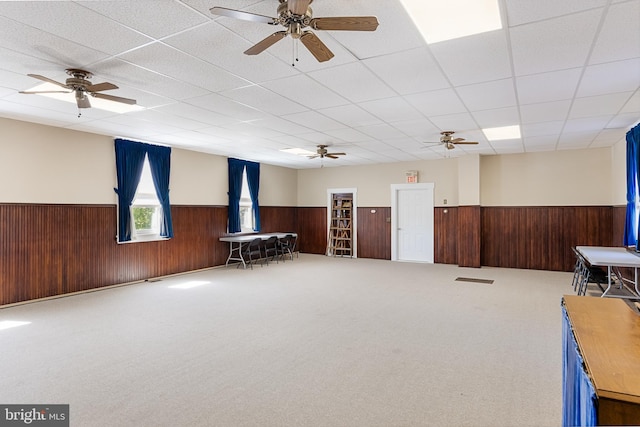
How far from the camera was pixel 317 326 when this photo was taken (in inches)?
166

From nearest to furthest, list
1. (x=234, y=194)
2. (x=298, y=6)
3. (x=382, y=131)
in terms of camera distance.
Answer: (x=298, y=6) → (x=382, y=131) → (x=234, y=194)

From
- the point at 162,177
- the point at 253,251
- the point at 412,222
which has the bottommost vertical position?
the point at 253,251

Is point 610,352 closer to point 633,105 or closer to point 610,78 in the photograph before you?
point 610,78

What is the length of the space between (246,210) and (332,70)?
264 inches

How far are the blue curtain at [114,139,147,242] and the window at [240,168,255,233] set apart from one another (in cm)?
298

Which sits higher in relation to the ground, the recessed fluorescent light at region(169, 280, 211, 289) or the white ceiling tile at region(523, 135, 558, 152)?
the white ceiling tile at region(523, 135, 558, 152)

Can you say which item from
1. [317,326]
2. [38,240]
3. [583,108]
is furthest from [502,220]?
[38,240]

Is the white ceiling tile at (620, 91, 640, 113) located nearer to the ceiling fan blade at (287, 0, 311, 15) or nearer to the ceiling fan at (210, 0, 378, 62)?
the ceiling fan at (210, 0, 378, 62)

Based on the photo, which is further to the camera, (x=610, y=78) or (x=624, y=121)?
(x=624, y=121)

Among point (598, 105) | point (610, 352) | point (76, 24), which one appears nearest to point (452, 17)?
point (610, 352)

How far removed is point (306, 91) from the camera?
410cm

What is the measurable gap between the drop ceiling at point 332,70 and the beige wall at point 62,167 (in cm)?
27

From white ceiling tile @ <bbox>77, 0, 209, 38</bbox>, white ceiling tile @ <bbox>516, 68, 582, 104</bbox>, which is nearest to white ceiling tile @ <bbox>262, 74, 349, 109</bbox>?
white ceiling tile @ <bbox>77, 0, 209, 38</bbox>

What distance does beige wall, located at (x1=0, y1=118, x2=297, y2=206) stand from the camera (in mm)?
5215
